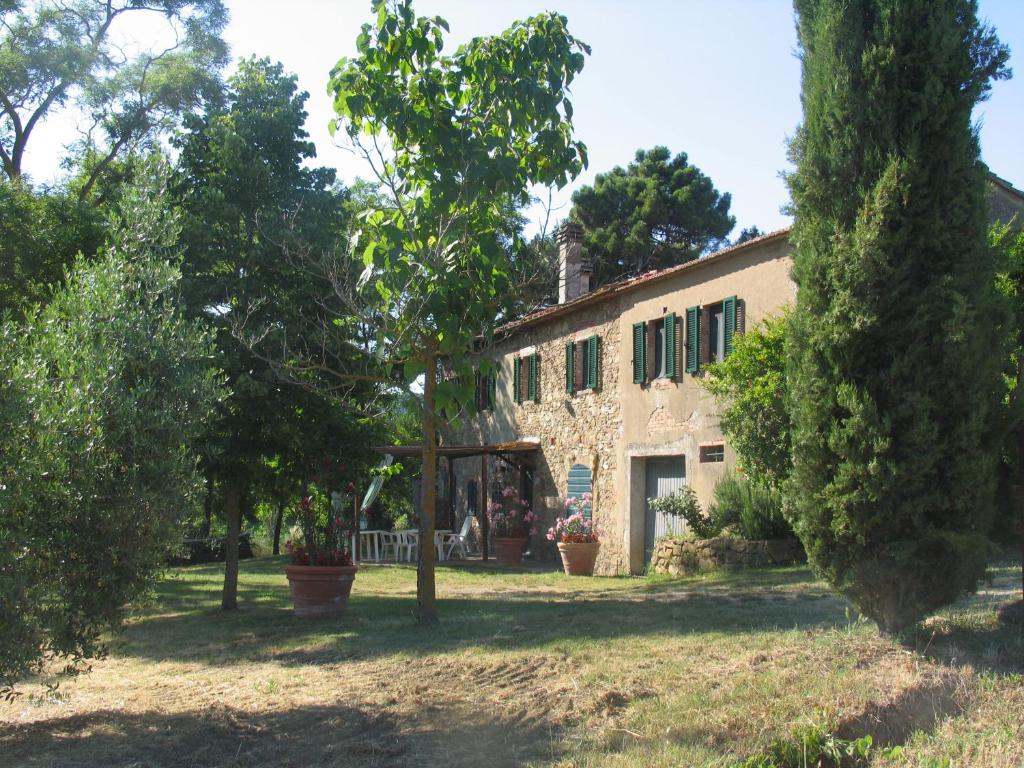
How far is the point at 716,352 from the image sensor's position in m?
14.2

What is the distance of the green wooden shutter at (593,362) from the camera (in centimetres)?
1727

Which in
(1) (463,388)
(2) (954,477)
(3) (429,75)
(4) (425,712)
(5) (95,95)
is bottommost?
(4) (425,712)

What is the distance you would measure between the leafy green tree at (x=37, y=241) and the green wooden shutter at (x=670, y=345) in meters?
8.80

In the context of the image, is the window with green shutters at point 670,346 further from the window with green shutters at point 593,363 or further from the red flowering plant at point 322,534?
the red flowering plant at point 322,534

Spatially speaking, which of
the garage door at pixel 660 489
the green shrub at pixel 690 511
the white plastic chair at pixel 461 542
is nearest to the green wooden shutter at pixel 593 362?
the garage door at pixel 660 489

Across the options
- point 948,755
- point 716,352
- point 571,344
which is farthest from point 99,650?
point 571,344

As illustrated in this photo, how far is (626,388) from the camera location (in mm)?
16234

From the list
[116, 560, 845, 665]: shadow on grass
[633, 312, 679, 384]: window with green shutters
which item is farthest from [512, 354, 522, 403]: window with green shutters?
[116, 560, 845, 665]: shadow on grass

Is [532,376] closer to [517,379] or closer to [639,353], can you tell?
[517,379]

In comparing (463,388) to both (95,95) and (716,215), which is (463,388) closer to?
(95,95)

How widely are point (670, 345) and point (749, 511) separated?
3425 mm

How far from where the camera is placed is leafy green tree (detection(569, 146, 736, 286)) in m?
31.0

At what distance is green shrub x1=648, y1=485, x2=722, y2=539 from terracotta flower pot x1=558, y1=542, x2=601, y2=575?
A: 1756 millimetres

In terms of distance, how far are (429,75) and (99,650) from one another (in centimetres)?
516
